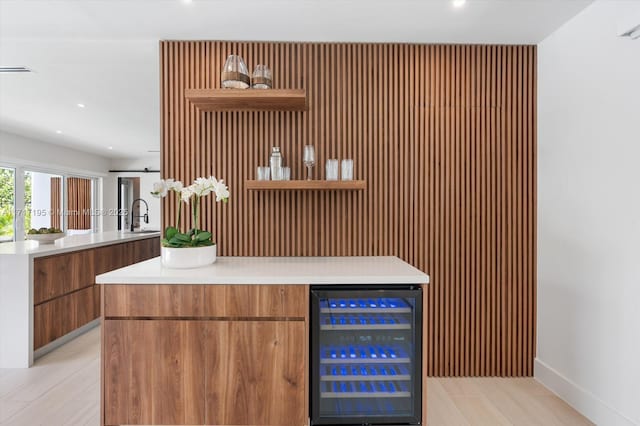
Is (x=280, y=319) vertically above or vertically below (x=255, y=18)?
below

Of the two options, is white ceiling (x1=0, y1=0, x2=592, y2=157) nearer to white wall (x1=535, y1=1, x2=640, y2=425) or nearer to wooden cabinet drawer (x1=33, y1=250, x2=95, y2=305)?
white wall (x1=535, y1=1, x2=640, y2=425)

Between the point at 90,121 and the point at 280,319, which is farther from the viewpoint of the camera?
the point at 90,121

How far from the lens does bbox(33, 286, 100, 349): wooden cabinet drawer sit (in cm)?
306

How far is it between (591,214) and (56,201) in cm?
865

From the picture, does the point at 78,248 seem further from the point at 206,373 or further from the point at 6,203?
the point at 6,203

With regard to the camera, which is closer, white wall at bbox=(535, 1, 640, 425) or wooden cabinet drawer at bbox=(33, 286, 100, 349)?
white wall at bbox=(535, 1, 640, 425)

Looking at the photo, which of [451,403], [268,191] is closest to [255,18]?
[268,191]

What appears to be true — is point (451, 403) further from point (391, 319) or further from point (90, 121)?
point (90, 121)

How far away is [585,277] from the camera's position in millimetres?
2238

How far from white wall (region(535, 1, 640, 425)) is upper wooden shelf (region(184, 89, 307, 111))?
1776 millimetres

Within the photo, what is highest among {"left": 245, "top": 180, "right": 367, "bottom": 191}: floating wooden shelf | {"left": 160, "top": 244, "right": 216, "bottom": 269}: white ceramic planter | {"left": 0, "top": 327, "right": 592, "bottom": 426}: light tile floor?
{"left": 245, "top": 180, "right": 367, "bottom": 191}: floating wooden shelf

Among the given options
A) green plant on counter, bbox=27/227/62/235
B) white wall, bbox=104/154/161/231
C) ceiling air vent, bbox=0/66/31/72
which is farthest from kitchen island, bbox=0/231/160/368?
white wall, bbox=104/154/161/231

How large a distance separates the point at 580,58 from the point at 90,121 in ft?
19.1

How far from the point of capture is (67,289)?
3.38m
